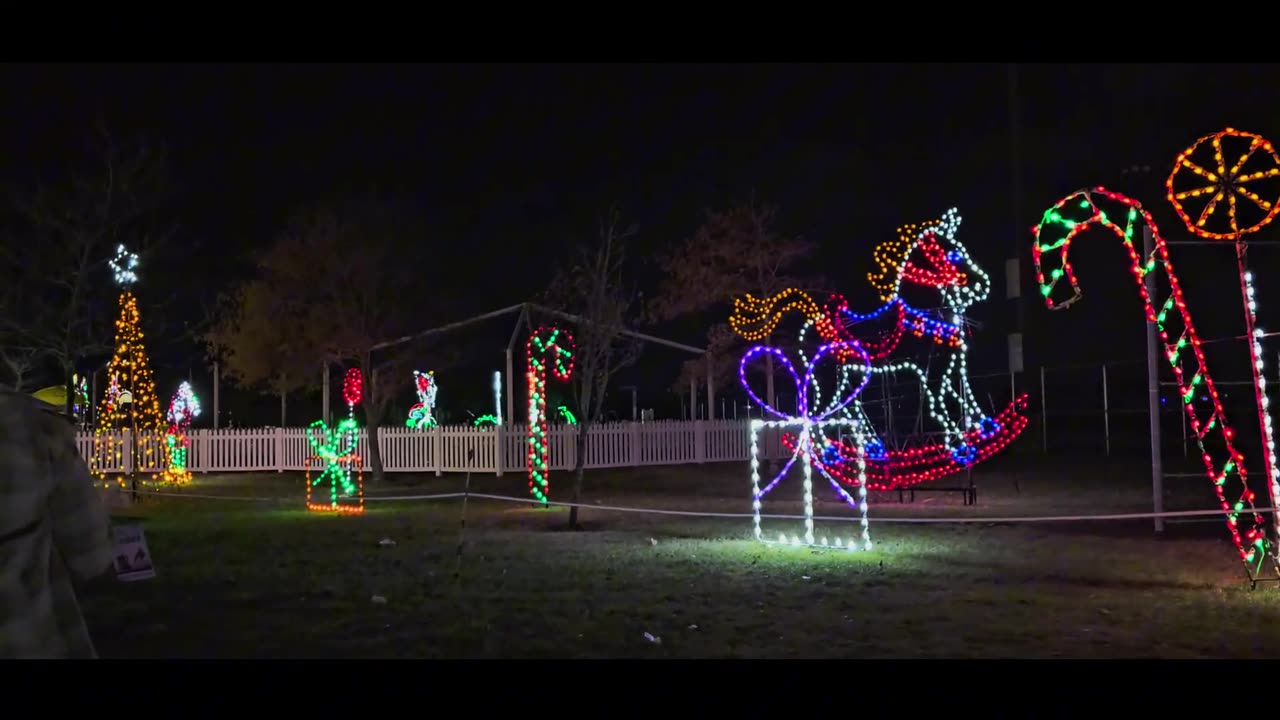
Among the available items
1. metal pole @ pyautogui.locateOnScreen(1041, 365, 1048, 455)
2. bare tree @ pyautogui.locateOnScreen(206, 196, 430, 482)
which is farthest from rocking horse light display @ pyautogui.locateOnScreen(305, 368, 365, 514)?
metal pole @ pyautogui.locateOnScreen(1041, 365, 1048, 455)

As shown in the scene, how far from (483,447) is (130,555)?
17.9 m

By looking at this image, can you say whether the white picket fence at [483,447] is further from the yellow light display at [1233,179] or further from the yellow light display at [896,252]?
the yellow light display at [1233,179]

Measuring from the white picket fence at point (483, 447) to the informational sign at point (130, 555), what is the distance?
56.6 feet

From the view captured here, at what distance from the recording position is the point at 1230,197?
794cm

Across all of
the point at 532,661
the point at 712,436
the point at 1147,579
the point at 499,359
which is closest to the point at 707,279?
the point at 712,436

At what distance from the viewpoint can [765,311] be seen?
16.8m

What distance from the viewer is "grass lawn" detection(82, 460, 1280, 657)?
6172mm

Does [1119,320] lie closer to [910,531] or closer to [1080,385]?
[1080,385]

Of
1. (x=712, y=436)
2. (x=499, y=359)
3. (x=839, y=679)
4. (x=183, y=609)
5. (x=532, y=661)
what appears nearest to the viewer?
(x=839, y=679)

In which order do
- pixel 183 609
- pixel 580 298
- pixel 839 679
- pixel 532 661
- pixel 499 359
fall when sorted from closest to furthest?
pixel 839 679 → pixel 532 661 → pixel 183 609 → pixel 580 298 → pixel 499 359

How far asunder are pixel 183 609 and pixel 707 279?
17.7 meters

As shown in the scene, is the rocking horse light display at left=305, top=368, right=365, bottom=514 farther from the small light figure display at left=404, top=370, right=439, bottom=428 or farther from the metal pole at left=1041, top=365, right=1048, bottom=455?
the metal pole at left=1041, top=365, right=1048, bottom=455

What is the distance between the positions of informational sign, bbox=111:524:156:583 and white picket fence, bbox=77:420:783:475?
56.6 feet

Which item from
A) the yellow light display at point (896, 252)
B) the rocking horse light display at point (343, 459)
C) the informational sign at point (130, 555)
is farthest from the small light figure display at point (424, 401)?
the informational sign at point (130, 555)
